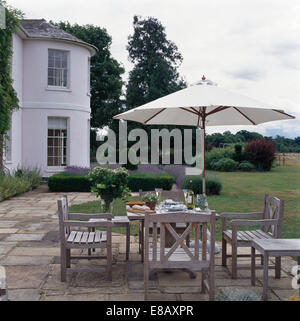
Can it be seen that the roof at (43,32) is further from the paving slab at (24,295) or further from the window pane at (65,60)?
the paving slab at (24,295)

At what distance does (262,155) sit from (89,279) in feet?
80.8

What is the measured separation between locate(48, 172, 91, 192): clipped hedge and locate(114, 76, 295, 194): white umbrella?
803 centimetres

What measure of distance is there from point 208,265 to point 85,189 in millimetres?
10922

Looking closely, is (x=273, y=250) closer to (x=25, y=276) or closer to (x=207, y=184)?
(x=25, y=276)

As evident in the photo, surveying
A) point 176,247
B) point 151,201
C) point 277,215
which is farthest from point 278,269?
point 151,201

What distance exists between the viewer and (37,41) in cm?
1753

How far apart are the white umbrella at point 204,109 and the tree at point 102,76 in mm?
22777

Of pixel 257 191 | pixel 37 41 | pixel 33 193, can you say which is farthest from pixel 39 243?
pixel 37 41

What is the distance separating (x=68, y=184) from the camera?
48.5 feet

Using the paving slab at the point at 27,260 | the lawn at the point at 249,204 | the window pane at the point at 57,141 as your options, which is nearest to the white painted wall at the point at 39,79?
the window pane at the point at 57,141

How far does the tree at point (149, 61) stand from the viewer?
32906 mm

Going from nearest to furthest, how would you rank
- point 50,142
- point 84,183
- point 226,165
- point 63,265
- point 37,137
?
1. point 63,265
2. point 84,183
3. point 37,137
4. point 50,142
5. point 226,165

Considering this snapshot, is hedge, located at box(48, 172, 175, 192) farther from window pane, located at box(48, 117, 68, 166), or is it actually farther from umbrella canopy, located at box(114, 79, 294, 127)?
umbrella canopy, located at box(114, 79, 294, 127)
